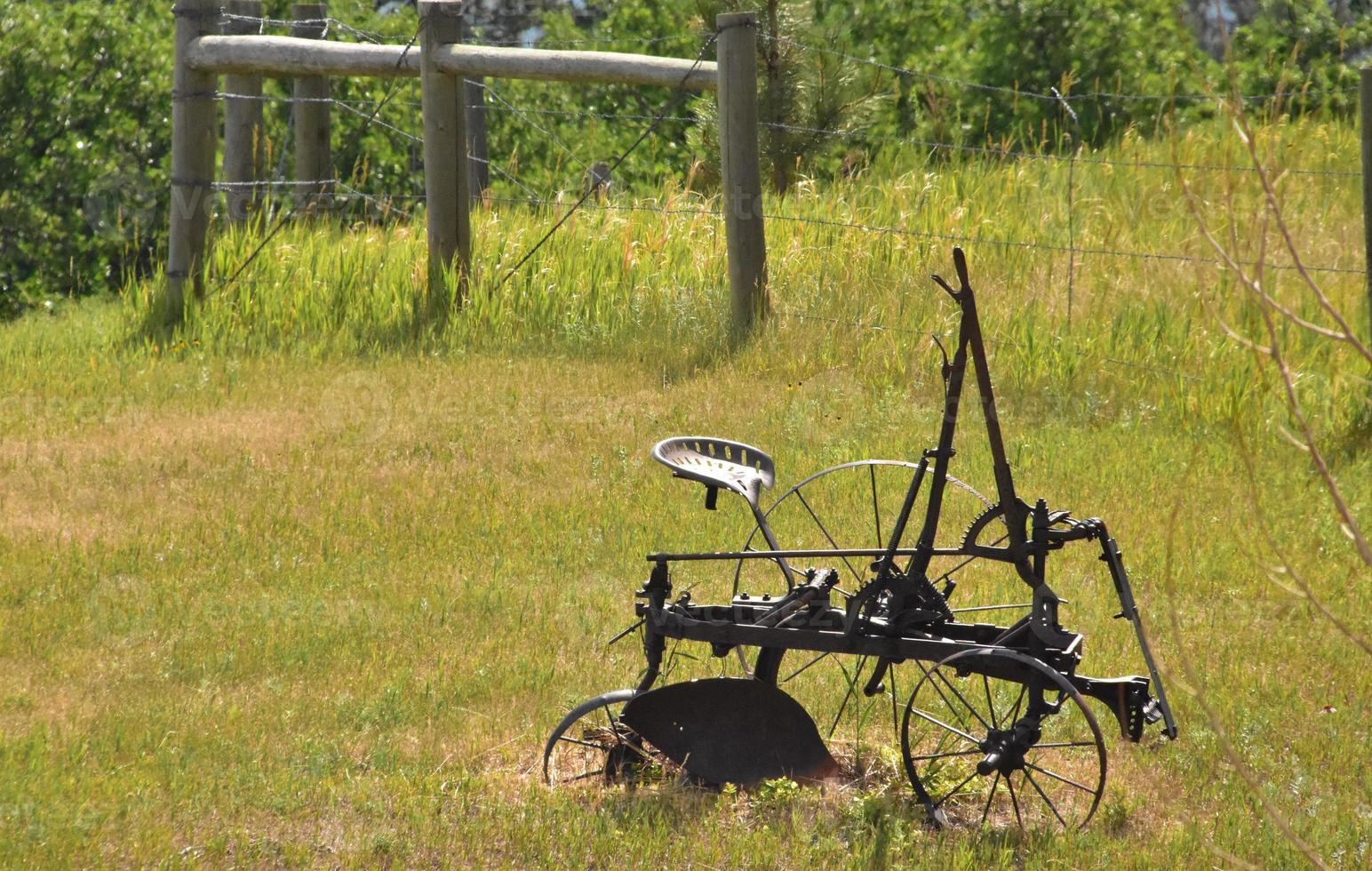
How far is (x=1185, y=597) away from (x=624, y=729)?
2502 mm

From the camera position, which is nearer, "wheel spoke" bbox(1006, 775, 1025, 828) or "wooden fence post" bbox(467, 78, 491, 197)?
"wheel spoke" bbox(1006, 775, 1025, 828)

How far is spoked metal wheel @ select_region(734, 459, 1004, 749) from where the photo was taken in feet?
16.2

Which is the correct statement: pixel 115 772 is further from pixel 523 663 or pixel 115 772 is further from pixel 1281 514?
pixel 1281 514

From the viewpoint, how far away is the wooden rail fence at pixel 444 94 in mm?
8703

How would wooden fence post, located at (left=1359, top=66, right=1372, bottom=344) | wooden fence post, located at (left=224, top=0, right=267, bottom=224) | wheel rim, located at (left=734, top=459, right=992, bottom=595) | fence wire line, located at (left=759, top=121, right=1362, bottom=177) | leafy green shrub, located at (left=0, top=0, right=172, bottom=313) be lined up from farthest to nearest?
1. leafy green shrub, located at (left=0, top=0, right=172, bottom=313)
2. wooden fence post, located at (left=224, top=0, right=267, bottom=224)
3. fence wire line, located at (left=759, top=121, right=1362, bottom=177)
4. wooden fence post, located at (left=1359, top=66, right=1372, bottom=344)
5. wheel rim, located at (left=734, top=459, right=992, bottom=595)

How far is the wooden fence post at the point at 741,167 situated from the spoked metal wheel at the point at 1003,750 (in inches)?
153

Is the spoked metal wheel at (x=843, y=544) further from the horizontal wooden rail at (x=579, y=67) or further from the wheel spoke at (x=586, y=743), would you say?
the horizontal wooden rail at (x=579, y=67)

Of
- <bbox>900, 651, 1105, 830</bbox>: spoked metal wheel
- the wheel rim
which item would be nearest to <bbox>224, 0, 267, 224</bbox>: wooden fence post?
the wheel rim

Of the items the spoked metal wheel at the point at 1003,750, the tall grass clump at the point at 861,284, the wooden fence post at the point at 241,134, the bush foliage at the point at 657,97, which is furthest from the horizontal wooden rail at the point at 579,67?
the spoked metal wheel at the point at 1003,750

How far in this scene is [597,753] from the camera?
4668mm

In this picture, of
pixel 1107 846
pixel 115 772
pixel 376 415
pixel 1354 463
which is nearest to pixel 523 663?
pixel 115 772

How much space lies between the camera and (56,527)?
657cm

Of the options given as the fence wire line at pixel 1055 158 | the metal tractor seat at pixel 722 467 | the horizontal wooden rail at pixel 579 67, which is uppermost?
the horizontal wooden rail at pixel 579 67

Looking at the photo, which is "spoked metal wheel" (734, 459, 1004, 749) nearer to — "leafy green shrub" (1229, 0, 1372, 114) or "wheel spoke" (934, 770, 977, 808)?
"wheel spoke" (934, 770, 977, 808)
